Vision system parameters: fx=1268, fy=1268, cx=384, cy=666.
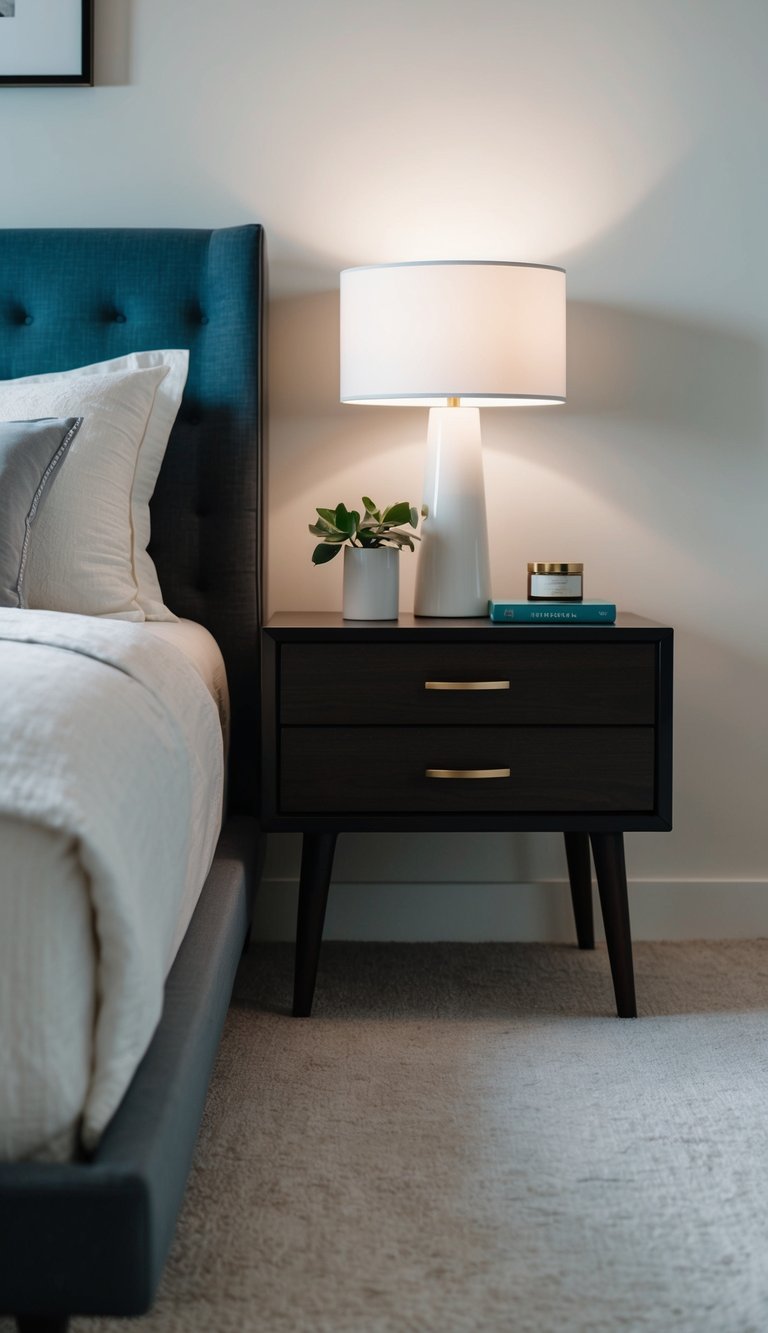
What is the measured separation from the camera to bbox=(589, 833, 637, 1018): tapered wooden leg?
207cm

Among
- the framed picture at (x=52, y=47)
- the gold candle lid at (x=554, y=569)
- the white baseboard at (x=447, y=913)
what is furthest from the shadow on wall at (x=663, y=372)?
the framed picture at (x=52, y=47)

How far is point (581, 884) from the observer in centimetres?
242

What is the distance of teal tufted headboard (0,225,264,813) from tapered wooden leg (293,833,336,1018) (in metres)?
0.27

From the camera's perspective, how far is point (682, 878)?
8.40ft

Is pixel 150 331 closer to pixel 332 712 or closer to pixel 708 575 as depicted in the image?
pixel 332 712

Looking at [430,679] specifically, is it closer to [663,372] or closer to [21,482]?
[21,482]

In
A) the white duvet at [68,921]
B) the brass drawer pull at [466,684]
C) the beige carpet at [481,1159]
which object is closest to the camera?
the white duvet at [68,921]

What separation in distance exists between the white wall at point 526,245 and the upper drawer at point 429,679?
519 mm

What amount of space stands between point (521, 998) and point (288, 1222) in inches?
32.7

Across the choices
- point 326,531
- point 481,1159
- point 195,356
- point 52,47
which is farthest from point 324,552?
point 52,47

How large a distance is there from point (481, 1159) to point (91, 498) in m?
1.20

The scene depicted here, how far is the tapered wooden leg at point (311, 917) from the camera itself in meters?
2.09

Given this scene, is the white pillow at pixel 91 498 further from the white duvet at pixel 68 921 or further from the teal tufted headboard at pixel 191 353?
the white duvet at pixel 68 921

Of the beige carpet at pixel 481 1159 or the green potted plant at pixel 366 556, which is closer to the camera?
the beige carpet at pixel 481 1159
